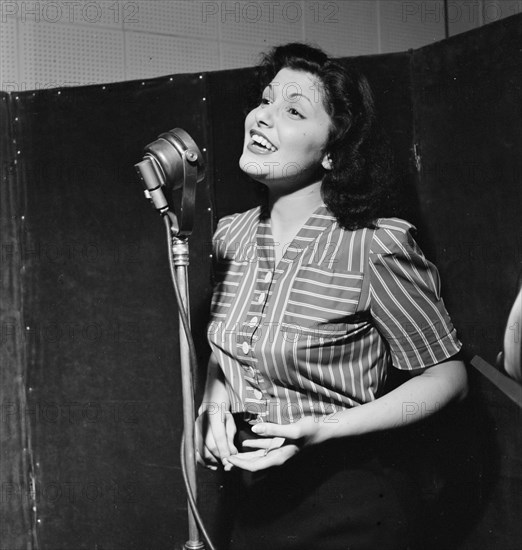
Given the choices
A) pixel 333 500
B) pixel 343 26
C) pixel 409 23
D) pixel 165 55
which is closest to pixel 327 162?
pixel 333 500

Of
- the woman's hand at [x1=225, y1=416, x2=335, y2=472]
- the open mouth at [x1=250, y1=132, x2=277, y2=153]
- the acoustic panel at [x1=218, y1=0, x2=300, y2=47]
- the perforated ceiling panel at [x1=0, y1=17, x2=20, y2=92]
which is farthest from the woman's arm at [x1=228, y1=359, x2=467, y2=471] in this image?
the acoustic panel at [x1=218, y1=0, x2=300, y2=47]

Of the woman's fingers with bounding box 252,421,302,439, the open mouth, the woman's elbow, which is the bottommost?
the woman's fingers with bounding box 252,421,302,439

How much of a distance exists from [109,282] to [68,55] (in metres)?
0.91

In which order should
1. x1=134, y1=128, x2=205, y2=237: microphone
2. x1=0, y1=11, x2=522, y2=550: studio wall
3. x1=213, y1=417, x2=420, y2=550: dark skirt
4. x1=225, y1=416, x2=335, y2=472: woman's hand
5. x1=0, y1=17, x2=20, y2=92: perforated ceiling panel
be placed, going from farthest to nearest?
x1=0, y1=17, x2=20, y2=92: perforated ceiling panel
x1=0, y1=11, x2=522, y2=550: studio wall
x1=213, y1=417, x2=420, y2=550: dark skirt
x1=225, y1=416, x2=335, y2=472: woman's hand
x1=134, y1=128, x2=205, y2=237: microphone

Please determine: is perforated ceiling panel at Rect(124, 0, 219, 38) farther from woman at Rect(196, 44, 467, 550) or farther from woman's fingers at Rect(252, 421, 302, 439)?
woman's fingers at Rect(252, 421, 302, 439)

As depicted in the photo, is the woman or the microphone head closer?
the microphone head

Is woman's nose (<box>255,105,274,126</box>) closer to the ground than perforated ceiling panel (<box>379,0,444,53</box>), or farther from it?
closer to the ground

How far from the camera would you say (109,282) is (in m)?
2.46

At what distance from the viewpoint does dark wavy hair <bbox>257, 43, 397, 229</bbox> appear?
1.89 metres

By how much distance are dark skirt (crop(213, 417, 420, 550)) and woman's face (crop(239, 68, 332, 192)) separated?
2.15 ft

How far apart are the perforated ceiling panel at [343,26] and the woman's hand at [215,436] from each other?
189cm

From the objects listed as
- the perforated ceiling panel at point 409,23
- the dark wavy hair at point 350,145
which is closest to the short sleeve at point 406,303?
the dark wavy hair at point 350,145

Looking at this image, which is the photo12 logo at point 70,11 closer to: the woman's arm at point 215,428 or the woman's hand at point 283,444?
the woman's arm at point 215,428

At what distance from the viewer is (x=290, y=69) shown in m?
2.01
